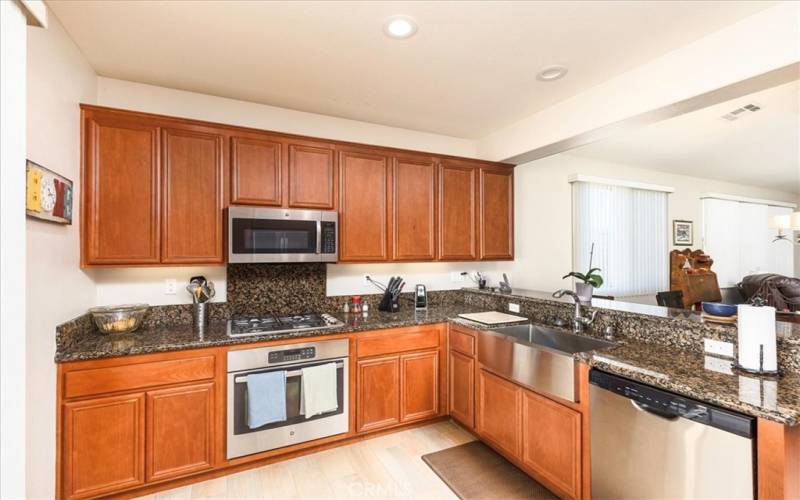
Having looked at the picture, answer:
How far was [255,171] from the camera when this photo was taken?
104 inches

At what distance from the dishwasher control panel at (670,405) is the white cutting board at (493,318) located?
0.97 m

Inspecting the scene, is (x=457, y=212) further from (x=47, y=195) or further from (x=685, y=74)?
(x=47, y=195)

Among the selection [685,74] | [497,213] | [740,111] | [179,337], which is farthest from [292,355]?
[740,111]

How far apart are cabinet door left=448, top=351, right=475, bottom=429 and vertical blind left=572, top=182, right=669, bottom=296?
2.36 metres

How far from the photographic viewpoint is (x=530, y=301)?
2.92m

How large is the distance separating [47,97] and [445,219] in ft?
8.90

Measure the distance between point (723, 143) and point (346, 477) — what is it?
5019 millimetres

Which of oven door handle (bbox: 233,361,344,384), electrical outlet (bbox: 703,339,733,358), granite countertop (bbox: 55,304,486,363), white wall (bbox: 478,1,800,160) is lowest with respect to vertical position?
oven door handle (bbox: 233,361,344,384)

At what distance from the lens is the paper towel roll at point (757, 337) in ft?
5.13

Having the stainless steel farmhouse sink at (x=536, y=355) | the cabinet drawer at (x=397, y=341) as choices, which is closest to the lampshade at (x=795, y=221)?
the stainless steel farmhouse sink at (x=536, y=355)

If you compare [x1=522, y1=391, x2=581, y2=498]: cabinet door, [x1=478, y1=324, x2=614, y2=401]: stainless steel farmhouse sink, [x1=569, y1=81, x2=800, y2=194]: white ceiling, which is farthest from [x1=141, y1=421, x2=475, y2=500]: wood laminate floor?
[x1=569, y1=81, x2=800, y2=194]: white ceiling

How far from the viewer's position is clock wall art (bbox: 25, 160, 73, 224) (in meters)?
1.61

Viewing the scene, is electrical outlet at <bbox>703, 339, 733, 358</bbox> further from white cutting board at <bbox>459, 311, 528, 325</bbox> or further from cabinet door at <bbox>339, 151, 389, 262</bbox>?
cabinet door at <bbox>339, 151, 389, 262</bbox>

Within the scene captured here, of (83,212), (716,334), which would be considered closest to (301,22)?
(83,212)
